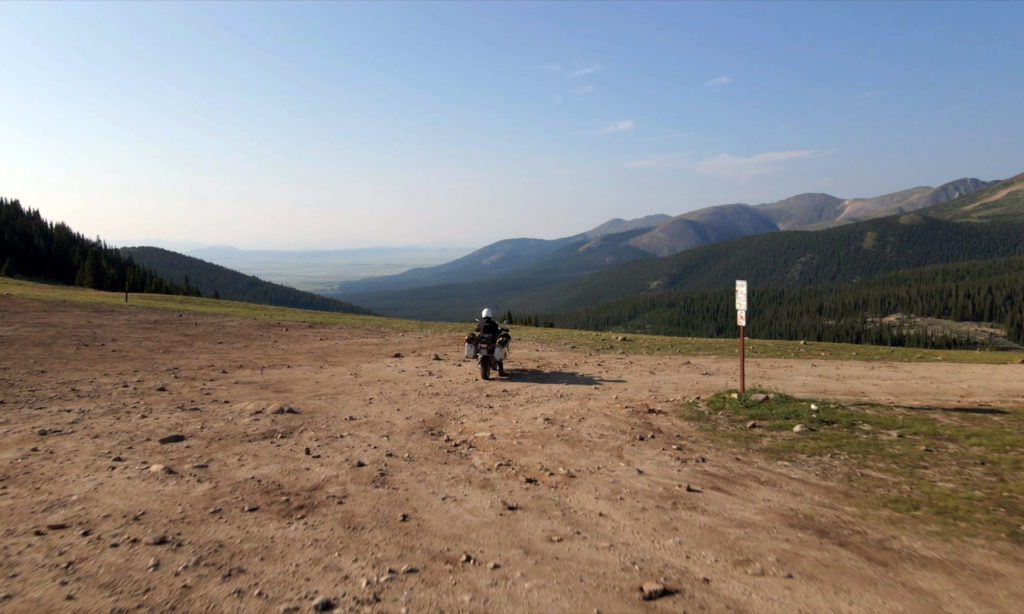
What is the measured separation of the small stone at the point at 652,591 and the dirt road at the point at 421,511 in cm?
5

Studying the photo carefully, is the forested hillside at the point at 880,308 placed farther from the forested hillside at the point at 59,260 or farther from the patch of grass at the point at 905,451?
the forested hillside at the point at 59,260

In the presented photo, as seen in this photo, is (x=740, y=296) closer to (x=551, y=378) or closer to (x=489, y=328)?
(x=551, y=378)

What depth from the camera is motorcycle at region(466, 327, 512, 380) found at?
1518 centimetres

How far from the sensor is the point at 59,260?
83.4 metres

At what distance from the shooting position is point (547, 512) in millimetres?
6445

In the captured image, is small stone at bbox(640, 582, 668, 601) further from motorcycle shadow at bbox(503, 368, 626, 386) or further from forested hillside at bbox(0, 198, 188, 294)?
forested hillside at bbox(0, 198, 188, 294)

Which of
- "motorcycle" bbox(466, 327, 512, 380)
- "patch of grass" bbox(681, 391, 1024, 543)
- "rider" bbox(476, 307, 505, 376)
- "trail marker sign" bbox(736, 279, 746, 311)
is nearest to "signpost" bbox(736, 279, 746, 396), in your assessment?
"trail marker sign" bbox(736, 279, 746, 311)

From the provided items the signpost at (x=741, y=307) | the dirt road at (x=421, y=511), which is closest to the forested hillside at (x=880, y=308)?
the signpost at (x=741, y=307)

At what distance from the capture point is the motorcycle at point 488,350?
15180mm

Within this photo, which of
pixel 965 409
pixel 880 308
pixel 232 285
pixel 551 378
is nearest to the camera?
pixel 965 409

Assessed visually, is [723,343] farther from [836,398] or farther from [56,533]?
[56,533]

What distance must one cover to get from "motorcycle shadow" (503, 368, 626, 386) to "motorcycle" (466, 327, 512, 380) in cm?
59

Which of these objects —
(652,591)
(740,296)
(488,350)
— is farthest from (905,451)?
(488,350)

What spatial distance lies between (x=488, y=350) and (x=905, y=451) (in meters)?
9.79
